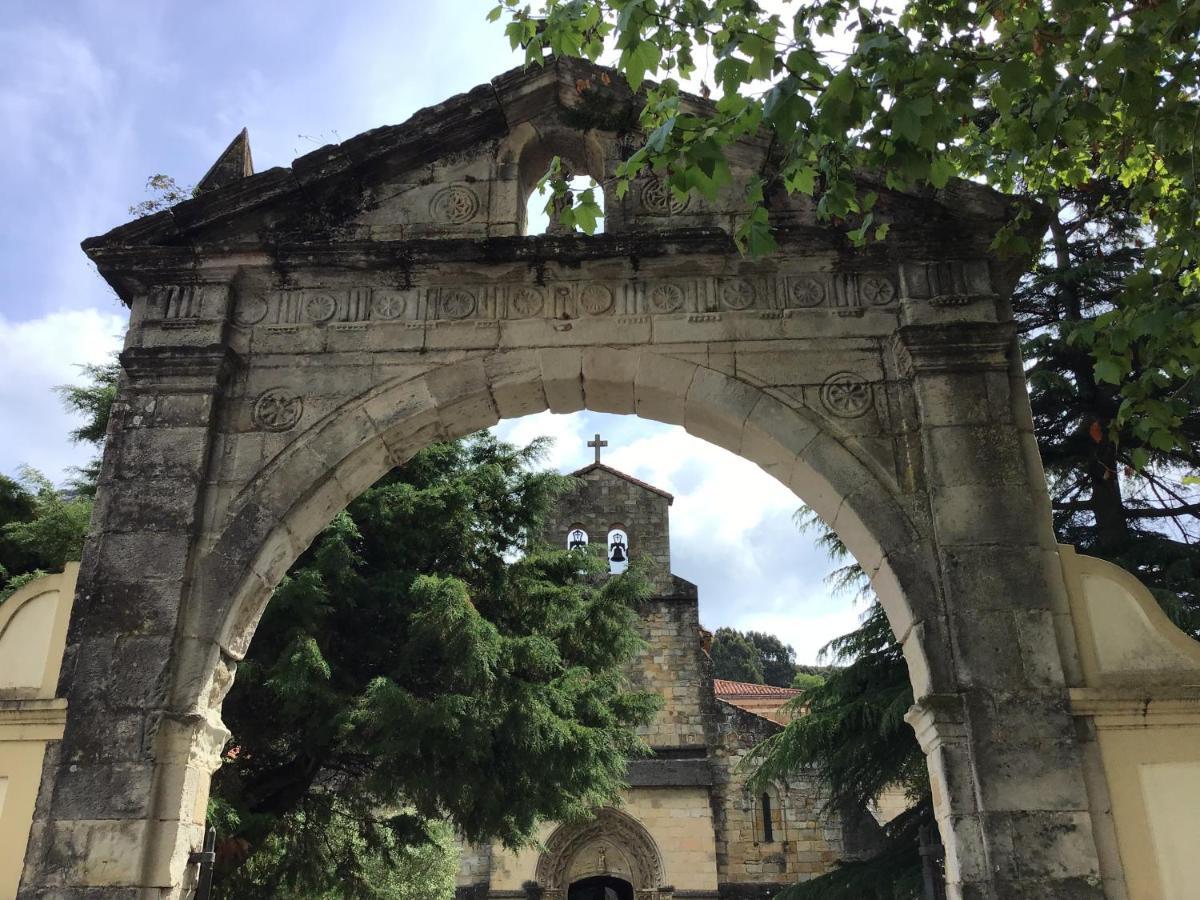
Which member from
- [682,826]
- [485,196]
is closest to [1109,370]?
[485,196]

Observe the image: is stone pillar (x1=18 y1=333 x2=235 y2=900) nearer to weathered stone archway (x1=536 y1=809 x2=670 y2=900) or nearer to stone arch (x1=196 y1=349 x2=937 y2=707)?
stone arch (x1=196 y1=349 x2=937 y2=707)

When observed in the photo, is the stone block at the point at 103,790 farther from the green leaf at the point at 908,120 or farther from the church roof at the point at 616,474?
the church roof at the point at 616,474

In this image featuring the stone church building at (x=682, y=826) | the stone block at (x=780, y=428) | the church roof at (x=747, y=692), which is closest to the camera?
the stone block at (x=780, y=428)

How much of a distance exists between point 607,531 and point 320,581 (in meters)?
12.3

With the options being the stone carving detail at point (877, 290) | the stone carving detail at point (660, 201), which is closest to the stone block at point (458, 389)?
the stone carving detail at point (660, 201)

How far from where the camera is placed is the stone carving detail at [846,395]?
18.9 ft

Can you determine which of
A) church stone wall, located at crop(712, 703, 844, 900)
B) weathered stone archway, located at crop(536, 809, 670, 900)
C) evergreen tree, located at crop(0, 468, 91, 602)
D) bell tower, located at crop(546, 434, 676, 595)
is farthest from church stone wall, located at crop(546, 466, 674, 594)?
evergreen tree, located at crop(0, 468, 91, 602)

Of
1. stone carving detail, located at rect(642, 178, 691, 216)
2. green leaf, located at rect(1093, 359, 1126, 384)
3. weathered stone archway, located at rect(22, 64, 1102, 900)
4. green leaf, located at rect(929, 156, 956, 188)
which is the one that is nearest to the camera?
green leaf, located at rect(929, 156, 956, 188)

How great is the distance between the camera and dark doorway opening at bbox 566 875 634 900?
18.6m

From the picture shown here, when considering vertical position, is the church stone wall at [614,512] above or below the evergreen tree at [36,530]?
above

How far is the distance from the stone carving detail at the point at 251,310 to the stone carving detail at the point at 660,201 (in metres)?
2.44

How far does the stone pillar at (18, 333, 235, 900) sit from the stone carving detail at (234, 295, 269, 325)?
139mm

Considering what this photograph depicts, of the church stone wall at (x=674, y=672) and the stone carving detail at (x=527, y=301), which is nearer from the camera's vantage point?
the stone carving detail at (x=527, y=301)

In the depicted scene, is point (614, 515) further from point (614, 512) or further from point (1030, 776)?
point (1030, 776)
